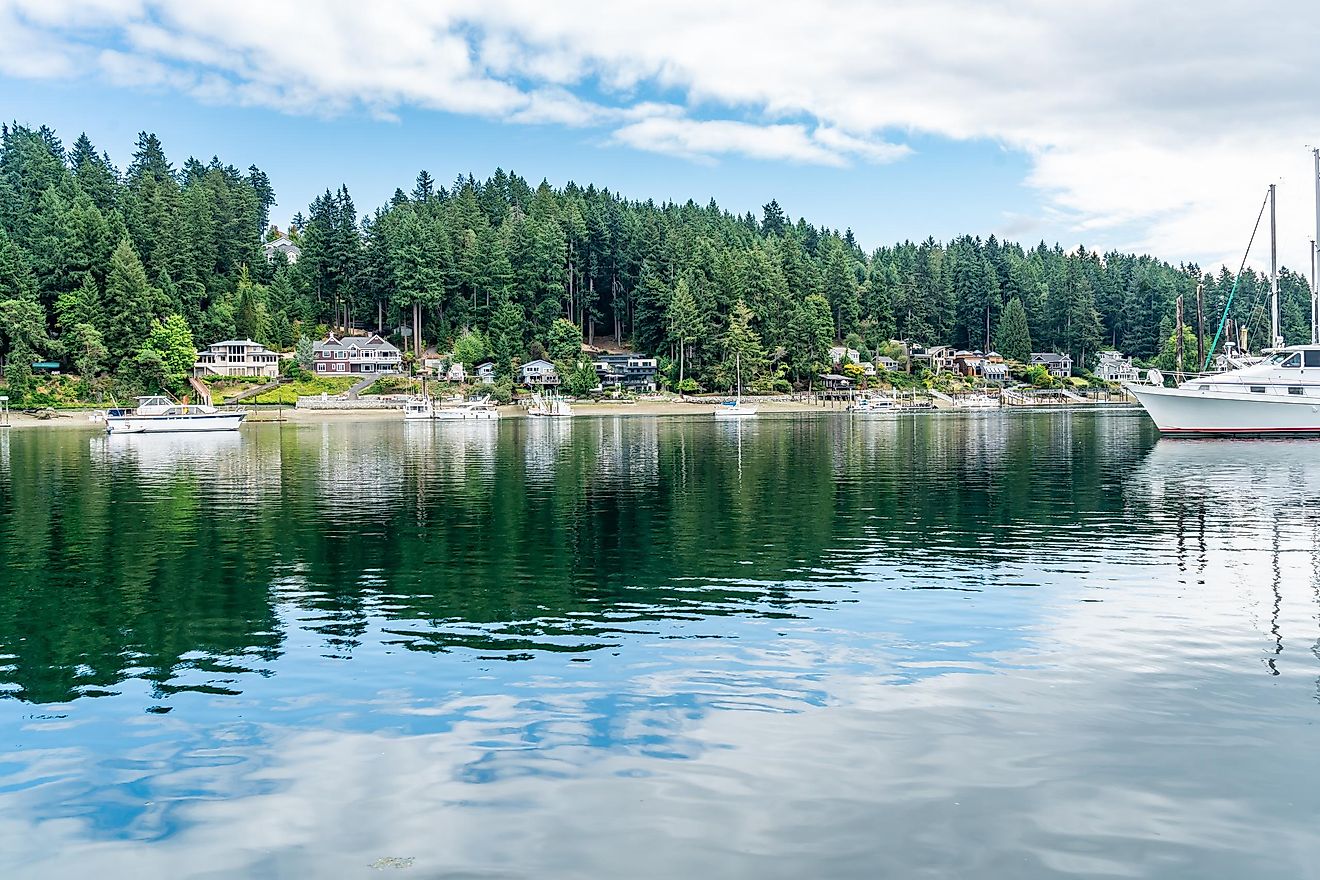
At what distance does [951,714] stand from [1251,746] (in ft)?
10.8

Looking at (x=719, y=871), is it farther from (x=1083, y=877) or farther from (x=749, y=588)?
(x=749, y=588)

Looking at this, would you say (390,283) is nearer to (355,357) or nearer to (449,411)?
(355,357)

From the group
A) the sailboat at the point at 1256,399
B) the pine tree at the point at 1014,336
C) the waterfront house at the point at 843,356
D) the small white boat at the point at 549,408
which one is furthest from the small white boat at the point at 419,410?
the pine tree at the point at 1014,336

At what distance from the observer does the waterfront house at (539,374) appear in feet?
490

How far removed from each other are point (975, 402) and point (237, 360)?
4378 inches

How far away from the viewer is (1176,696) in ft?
44.1

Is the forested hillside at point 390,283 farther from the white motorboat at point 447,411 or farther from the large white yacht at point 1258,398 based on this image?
the large white yacht at point 1258,398

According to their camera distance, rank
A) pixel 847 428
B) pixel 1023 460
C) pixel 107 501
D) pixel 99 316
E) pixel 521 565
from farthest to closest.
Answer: pixel 99 316 → pixel 847 428 → pixel 1023 460 → pixel 107 501 → pixel 521 565

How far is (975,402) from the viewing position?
161 meters

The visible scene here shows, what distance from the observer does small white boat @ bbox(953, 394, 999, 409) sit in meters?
159

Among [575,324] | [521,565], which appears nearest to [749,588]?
[521,565]

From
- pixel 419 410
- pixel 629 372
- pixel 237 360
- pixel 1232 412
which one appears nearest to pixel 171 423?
pixel 419 410

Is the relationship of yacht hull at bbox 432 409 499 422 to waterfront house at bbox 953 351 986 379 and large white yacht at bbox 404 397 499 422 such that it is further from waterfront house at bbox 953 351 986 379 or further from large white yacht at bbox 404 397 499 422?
waterfront house at bbox 953 351 986 379

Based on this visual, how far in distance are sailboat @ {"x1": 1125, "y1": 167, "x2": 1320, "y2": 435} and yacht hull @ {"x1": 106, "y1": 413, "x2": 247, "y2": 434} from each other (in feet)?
278
